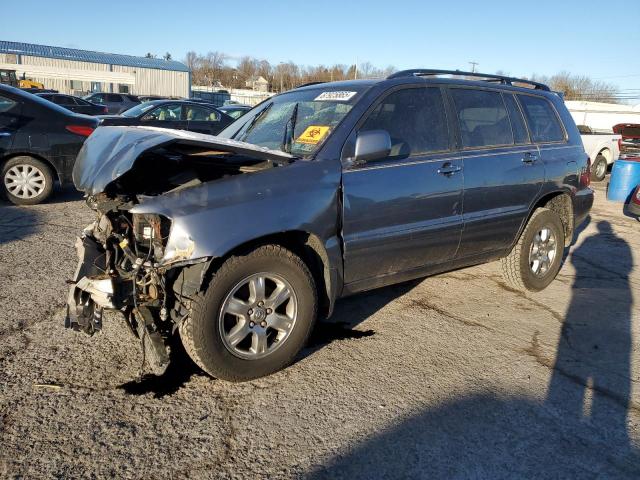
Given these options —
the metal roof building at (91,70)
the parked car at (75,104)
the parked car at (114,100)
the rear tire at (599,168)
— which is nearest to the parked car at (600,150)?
the rear tire at (599,168)

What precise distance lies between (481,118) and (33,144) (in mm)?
6109

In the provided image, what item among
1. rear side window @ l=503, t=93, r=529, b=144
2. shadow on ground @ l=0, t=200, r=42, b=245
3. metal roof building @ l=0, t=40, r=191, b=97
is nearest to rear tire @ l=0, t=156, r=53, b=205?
shadow on ground @ l=0, t=200, r=42, b=245

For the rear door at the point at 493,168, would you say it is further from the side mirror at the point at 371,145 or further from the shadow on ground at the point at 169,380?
the shadow on ground at the point at 169,380

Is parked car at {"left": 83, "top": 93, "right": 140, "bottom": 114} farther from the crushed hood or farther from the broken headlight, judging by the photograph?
the broken headlight

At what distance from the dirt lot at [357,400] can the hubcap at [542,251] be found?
20.5 inches

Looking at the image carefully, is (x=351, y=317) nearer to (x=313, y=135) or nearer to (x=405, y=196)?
(x=405, y=196)

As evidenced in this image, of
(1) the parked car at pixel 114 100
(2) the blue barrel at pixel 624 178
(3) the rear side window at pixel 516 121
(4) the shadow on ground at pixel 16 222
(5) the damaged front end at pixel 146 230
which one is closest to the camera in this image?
(5) the damaged front end at pixel 146 230

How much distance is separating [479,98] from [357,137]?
5.41 feet

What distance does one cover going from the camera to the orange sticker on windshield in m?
3.48

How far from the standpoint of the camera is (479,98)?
14.3ft

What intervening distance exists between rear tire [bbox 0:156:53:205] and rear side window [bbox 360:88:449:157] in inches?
226

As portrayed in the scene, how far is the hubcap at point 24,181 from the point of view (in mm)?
7156

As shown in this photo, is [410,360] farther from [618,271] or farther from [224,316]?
[618,271]

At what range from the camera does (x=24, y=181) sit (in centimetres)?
722
